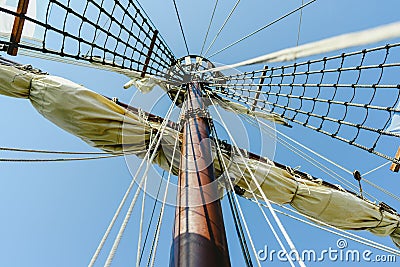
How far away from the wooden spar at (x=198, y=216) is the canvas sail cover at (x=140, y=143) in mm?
421

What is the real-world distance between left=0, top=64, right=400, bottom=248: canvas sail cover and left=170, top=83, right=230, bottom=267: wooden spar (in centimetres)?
42

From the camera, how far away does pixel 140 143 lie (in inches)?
126

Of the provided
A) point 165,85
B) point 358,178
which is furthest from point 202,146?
point 165,85

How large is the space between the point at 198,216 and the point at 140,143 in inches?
68.9

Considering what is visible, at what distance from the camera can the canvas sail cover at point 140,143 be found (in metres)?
2.73

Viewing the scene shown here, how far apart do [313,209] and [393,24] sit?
3.26m

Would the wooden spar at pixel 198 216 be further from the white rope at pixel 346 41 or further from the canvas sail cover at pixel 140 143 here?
the white rope at pixel 346 41

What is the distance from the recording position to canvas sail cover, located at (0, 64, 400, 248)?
2.73 metres

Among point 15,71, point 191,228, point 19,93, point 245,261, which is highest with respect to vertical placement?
point 15,71

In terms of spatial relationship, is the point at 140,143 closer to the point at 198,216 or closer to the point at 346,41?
the point at 198,216

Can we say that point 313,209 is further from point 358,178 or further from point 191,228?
point 191,228

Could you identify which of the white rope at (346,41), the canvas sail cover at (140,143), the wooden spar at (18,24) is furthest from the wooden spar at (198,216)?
the wooden spar at (18,24)

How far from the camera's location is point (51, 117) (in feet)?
8.97

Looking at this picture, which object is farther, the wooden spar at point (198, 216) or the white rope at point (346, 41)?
the wooden spar at point (198, 216)
